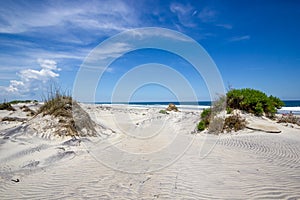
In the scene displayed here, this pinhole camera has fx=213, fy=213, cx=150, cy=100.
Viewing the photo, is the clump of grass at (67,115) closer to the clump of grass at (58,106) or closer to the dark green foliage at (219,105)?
the clump of grass at (58,106)

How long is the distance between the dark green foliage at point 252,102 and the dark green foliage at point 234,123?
2.18 meters

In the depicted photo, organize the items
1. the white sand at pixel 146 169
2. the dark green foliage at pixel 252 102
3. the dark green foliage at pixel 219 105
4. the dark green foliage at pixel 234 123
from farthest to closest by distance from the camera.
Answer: the dark green foliage at pixel 252 102 < the dark green foliage at pixel 219 105 < the dark green foliage at pixel 234 123 < the white sand at pixel 146 169

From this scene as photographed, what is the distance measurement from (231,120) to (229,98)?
9.83 ft

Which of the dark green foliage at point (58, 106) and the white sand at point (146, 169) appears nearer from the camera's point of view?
the white sand at point (146, 169)

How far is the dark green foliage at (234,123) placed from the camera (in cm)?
1170

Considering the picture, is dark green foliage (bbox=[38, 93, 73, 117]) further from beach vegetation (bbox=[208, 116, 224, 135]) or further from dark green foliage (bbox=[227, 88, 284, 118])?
dark green foliage (bbox=[227, 88, 284, 118])

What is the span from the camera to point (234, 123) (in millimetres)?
12016

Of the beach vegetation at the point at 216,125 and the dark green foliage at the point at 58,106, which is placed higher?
the dark green foliage at the point at 58,106

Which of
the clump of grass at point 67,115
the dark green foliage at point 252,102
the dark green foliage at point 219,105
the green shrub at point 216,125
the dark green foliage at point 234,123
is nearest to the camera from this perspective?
the clump of grass at point 67,115

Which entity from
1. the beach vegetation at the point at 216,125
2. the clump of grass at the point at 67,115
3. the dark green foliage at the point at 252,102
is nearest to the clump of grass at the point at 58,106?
the clump of grass at the point at 67,115

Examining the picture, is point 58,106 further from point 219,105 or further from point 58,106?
point 219,105

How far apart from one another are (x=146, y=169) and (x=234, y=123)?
7.91 m

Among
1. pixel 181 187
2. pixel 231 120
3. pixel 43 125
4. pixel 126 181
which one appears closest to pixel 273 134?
pixel 231 120

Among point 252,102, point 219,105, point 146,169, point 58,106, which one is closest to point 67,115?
point 58,106
